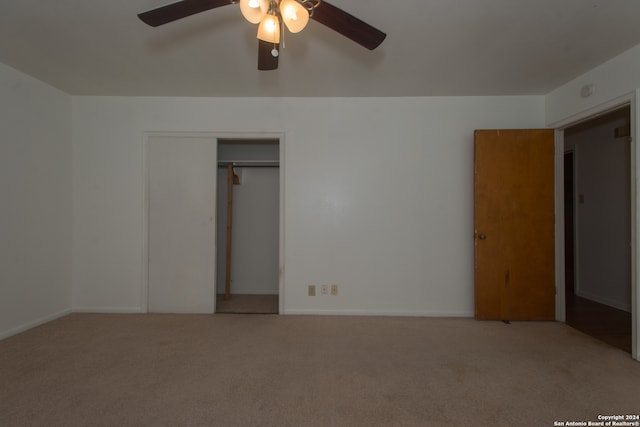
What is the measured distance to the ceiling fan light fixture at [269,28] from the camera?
4.80 ft

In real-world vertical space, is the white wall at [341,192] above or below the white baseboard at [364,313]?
above

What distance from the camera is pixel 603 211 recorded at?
152 inches

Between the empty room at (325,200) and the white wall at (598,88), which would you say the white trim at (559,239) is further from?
the white wall at (598,88)

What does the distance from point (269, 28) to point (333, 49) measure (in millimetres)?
991

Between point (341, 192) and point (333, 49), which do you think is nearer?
point (333, 49)

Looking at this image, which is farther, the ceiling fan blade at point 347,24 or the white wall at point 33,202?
the white wall at point 33,202

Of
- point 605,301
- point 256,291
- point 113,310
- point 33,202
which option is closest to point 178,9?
point 33,202

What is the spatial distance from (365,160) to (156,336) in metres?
2.73

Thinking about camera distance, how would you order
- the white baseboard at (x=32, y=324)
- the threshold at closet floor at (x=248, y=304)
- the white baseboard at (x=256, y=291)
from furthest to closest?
the white baseboard at (x=256, y=291) < the threshold at closet floor at (x=248, y=304) < the white baseboard at (x=32, y=324)

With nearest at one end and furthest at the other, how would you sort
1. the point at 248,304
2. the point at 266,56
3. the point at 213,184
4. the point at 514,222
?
the point at 266,56 < the point at 514,222 < the point at 213,184 < the point at 248,304

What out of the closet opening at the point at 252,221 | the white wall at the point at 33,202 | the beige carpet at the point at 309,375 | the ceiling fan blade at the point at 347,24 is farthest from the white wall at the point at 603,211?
the white wall at the point at 33,202

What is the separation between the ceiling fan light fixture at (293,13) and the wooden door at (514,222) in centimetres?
243

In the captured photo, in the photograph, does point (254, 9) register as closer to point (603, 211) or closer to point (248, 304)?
point (248, 304)

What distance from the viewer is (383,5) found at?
6.01 feet
